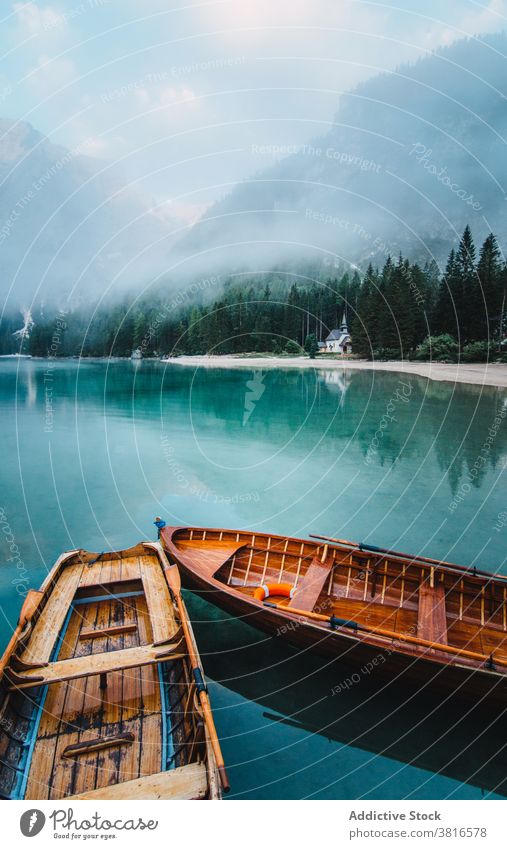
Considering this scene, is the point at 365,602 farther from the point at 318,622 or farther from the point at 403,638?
the point at 403,638

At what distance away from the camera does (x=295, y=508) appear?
15.8 metres

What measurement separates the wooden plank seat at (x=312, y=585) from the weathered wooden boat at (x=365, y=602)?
20mm

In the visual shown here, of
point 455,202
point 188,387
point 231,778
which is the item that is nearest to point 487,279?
point 188,387

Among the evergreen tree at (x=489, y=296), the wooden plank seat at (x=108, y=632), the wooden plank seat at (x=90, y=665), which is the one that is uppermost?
the evergreen tree at (x=489, y=296)

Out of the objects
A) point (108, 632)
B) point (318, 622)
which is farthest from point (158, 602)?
point (318, 622)

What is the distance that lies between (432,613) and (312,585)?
212cm

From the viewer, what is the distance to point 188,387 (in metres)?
54.2

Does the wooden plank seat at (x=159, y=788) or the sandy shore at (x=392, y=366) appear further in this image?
the sandy shore at (x=392, y=366)

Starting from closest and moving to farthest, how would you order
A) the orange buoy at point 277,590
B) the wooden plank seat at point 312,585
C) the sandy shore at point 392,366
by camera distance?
the wooden plank seat at point 312,585, the orange buoy at point 277,590, the sandy shore at point 392,366

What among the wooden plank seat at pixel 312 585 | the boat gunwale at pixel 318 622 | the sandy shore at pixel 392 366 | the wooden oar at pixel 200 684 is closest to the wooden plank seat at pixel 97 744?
the wooden oar at pixel 200 684

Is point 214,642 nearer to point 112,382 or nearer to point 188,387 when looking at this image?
point 188,387

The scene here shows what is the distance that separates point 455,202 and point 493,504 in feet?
624

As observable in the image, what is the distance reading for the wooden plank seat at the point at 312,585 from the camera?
26.8ft

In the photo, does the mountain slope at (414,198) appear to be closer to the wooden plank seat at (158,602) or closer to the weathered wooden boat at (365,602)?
the weathered wooden boat at (365,602)
